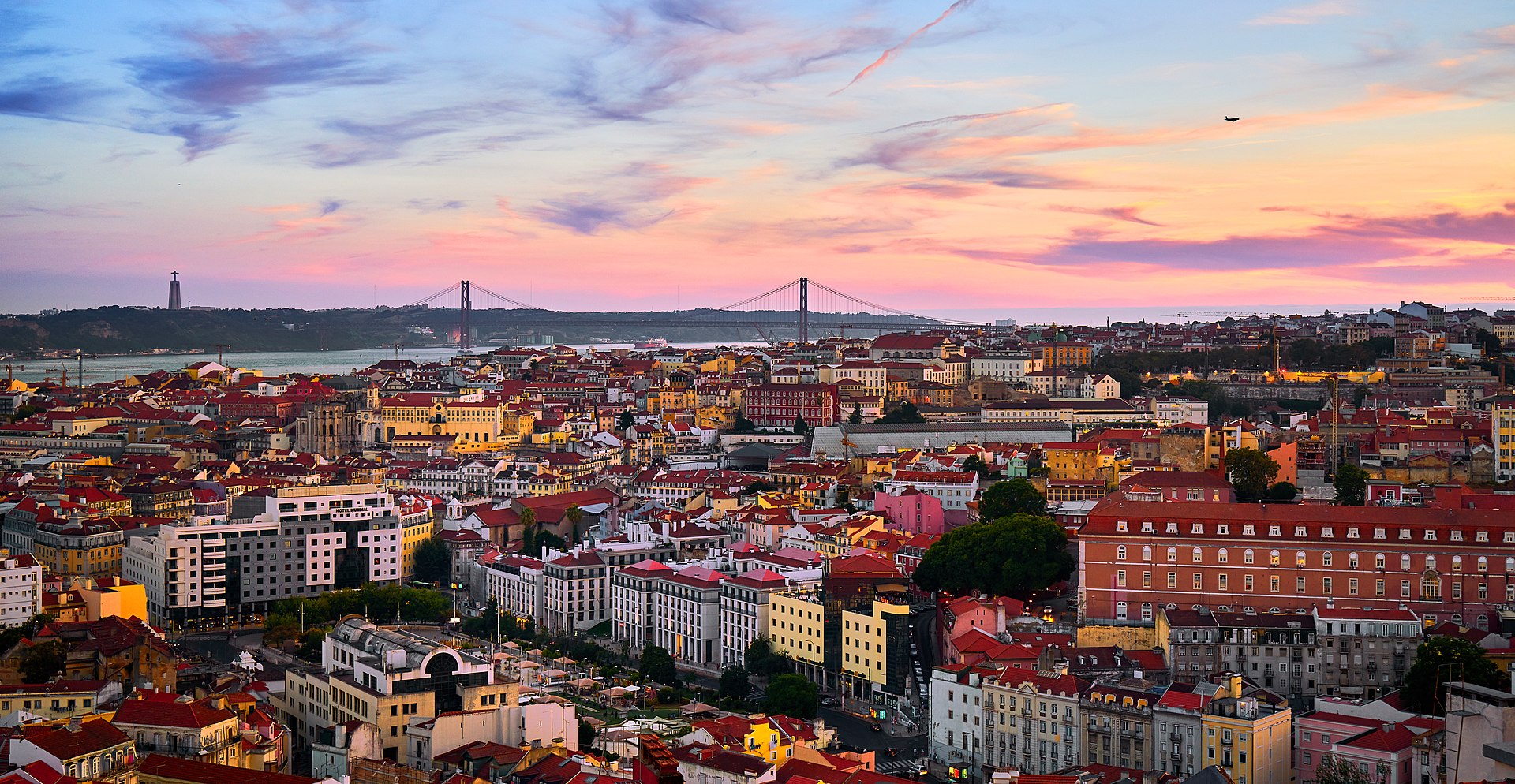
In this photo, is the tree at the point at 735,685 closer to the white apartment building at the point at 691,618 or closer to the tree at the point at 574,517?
the white apartment building at the point at 691,618

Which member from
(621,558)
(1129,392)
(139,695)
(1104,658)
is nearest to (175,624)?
(621,558)

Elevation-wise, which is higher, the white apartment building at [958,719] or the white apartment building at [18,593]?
the white apartment building at [18,593]

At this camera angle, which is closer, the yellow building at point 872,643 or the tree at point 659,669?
the yellow building at point 872,643

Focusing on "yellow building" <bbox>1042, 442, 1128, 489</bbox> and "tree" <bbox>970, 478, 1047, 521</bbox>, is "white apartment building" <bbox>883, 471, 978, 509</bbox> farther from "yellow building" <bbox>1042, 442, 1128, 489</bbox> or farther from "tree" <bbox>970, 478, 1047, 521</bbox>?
"tree" <bbox>970, 478, 1047, 521</bbox>

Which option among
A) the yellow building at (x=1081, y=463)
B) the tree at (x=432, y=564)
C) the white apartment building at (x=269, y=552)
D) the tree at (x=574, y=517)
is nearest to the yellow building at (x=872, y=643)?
the white apartment building at (x=269, y=552)

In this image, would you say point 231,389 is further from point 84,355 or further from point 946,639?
point 84,355

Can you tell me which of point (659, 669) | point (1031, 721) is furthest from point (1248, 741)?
point (659, 669)

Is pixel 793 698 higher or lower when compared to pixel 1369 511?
lower
